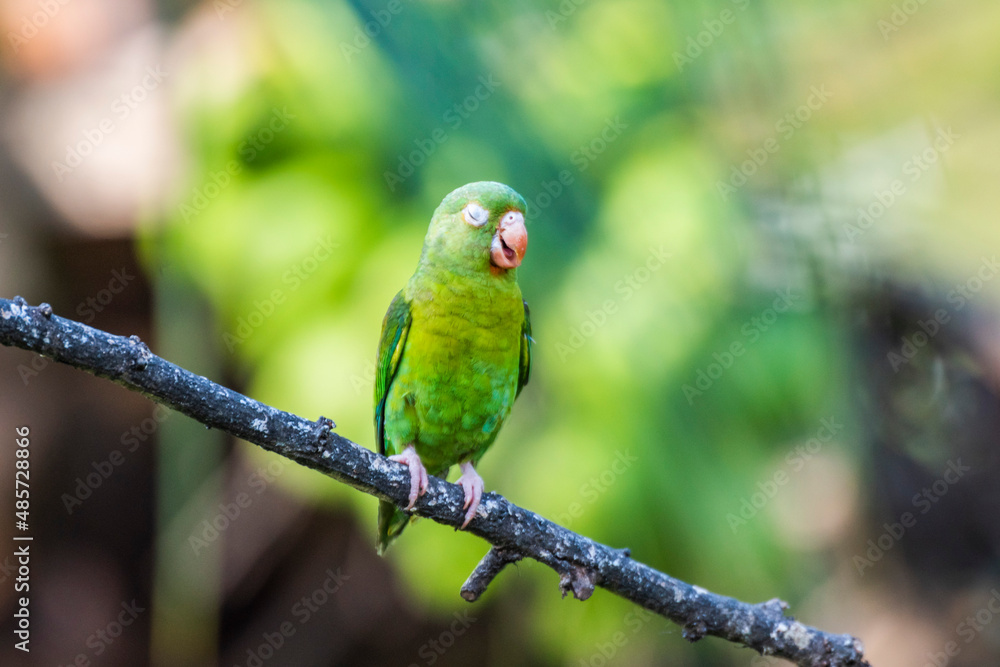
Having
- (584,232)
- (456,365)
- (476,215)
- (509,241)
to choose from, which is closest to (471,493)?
(456,365)

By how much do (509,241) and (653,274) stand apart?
5.70 ft

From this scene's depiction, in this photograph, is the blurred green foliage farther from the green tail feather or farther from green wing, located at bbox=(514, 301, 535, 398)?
the green tail feather

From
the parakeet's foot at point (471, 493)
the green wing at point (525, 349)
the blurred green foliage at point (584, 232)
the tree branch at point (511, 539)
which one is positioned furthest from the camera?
the blurred green foliage at point (584, 232)

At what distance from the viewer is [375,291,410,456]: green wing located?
3354 mm

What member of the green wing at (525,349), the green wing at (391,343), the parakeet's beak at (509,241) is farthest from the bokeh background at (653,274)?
the parakeet's beak at (509,241)

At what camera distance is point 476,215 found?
3.04 m

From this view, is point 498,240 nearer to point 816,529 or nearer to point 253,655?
point 816,529

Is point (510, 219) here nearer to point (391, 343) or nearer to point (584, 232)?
point (391, 343)

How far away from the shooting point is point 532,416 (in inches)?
183

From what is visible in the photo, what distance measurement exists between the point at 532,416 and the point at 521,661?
6.82ft

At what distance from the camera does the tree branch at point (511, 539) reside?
7.04ft

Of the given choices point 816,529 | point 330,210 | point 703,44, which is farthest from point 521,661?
point 703,44

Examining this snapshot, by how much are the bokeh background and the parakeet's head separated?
55.4 inches

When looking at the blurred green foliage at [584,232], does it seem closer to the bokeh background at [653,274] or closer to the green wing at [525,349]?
the bokeh background at [653,274]
